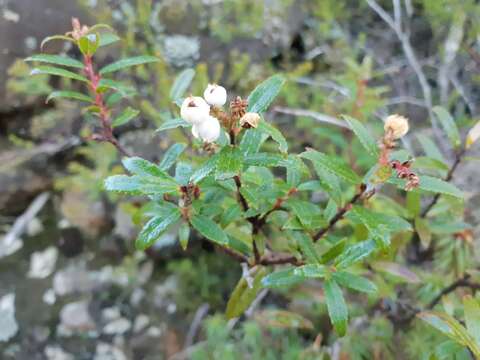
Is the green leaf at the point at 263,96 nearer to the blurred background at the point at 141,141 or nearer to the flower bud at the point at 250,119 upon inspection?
the flower bud at the point at 250,119

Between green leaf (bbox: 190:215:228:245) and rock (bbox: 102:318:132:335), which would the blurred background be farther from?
green leaf (bbox: 190:215:228:245)

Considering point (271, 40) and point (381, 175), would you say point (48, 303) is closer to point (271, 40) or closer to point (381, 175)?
point (271, 40)

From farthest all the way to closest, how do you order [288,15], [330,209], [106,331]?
[288,15] → [106,331] → [330,209]

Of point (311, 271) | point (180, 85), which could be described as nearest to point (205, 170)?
point (311, 271)

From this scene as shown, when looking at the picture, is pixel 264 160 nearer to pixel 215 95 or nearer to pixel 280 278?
pixel 215 95

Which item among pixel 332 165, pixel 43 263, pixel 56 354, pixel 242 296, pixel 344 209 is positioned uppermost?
pixel 332 165

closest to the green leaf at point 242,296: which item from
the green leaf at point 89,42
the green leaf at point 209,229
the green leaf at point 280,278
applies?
the green leaf at point 280,278

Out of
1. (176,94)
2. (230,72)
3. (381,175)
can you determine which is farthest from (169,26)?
(381,175)
